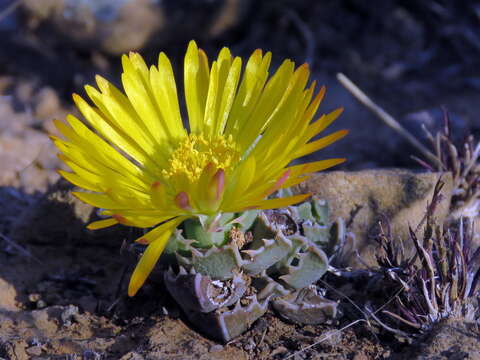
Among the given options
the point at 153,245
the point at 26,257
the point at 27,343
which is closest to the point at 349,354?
the point at 153,245

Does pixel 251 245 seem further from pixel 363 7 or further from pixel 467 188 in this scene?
pixel 363 7

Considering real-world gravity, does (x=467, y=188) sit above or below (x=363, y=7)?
below

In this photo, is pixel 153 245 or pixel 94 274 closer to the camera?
pixel 153 245

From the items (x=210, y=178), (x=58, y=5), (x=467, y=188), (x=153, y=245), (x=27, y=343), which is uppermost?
(x=58, y=5)

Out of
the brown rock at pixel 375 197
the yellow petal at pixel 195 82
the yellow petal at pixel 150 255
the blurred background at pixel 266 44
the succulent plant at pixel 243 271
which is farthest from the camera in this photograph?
the blurred background at pixel 266 44

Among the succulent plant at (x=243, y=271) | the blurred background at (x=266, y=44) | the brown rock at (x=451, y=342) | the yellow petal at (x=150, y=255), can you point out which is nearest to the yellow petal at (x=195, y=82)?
the succulent plant at (x=243, y=271)

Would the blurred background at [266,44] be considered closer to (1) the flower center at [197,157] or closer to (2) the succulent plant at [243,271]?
(1) the flower center at [197,157]

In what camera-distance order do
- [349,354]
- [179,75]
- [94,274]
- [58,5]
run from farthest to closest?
[179,75], [58,5], [94,274], [349,354]
